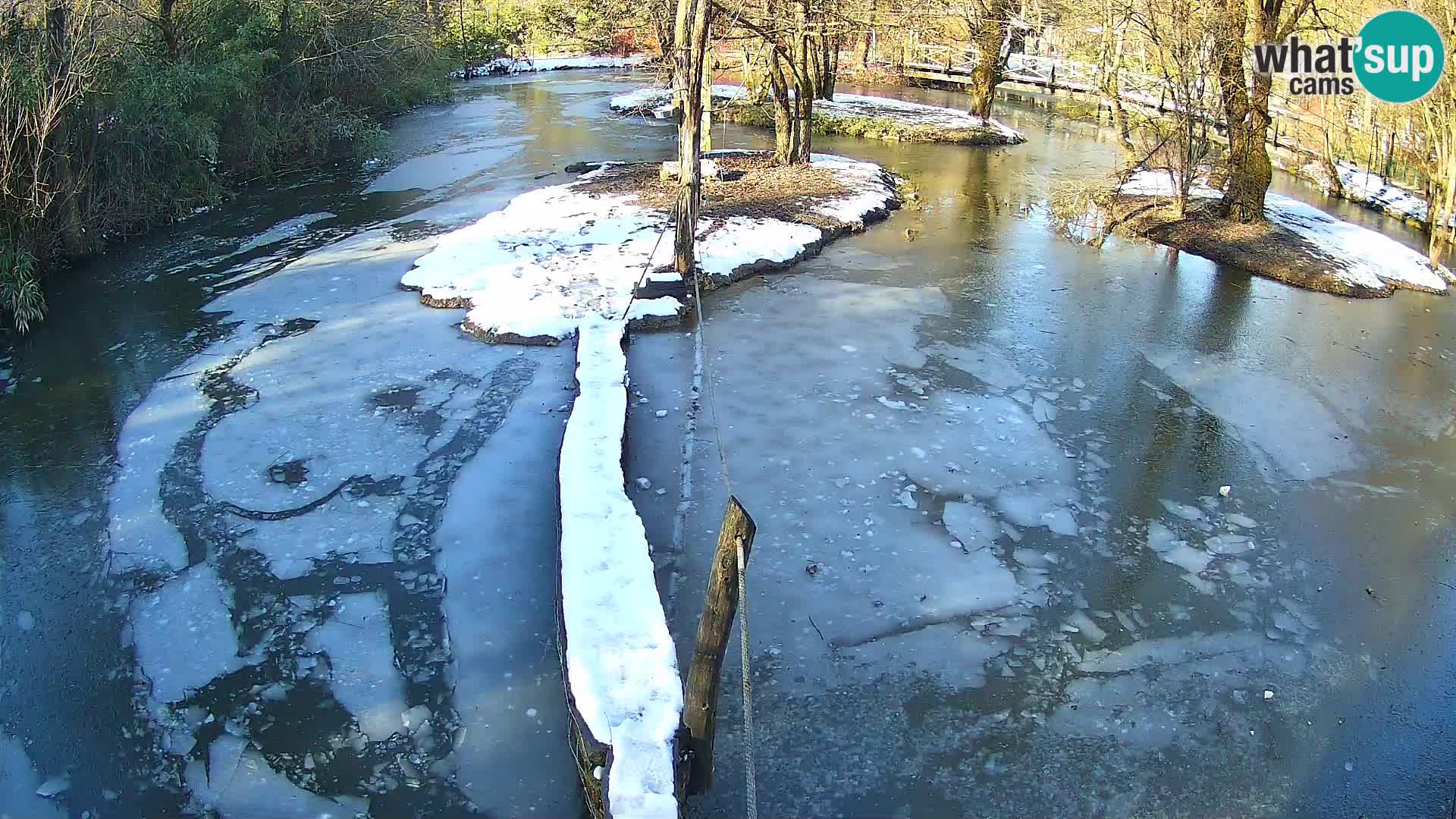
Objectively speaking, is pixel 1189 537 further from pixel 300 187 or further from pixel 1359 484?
pixel 300 187

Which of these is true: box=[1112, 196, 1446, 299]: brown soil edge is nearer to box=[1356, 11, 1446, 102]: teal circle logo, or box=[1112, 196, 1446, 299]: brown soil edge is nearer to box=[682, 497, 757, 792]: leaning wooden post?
box=[1356, 11, 1446, 102]: teal circle logo

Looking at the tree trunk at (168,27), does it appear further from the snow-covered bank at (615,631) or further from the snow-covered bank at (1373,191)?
the snow-covered bank at (1373,191)

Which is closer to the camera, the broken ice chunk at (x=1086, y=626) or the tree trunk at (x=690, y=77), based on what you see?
the broken ice chunk at (x=1086, y=626)

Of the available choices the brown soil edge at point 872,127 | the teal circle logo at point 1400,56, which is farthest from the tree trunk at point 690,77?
the brown soil edge at point 872,127

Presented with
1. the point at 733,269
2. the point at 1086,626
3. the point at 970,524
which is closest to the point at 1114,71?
the point at 733,269

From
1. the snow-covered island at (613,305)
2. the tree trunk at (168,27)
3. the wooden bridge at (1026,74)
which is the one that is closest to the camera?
the snow-covered island at (613,305)

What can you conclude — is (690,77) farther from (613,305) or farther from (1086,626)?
(1086,626)
